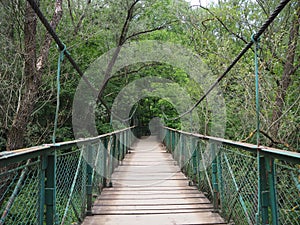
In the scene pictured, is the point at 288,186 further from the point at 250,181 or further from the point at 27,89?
the point at 27,89

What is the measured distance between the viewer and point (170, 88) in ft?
30.9

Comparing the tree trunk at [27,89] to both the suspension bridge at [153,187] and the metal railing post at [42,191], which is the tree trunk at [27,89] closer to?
the suspension bridge at [153,187]

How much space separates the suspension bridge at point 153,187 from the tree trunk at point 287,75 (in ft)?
2.52

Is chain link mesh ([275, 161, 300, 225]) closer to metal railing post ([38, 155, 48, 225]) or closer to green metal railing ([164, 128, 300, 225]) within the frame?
green metal railing ([164, 128, 300, 225])

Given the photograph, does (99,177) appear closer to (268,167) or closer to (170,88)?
(268,167)

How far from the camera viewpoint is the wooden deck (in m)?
1.97

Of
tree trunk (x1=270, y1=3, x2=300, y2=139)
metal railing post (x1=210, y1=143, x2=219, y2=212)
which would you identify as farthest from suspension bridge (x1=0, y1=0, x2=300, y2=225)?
tree trunk (x1=270, y1=3, x2=300, y2=139)

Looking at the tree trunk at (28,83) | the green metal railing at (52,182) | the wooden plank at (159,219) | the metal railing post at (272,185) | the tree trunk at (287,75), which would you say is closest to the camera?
the green metal railing at (52,182)

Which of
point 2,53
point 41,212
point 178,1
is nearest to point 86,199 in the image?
point 41,212

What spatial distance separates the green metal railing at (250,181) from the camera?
1.20 m

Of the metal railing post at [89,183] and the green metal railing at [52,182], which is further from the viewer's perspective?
the metal railing post at [89,183]

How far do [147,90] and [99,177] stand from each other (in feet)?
29.9

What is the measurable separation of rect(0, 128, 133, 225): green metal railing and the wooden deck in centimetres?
15

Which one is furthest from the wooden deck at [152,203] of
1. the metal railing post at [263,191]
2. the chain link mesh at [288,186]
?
the metal railing post at [263,191]
